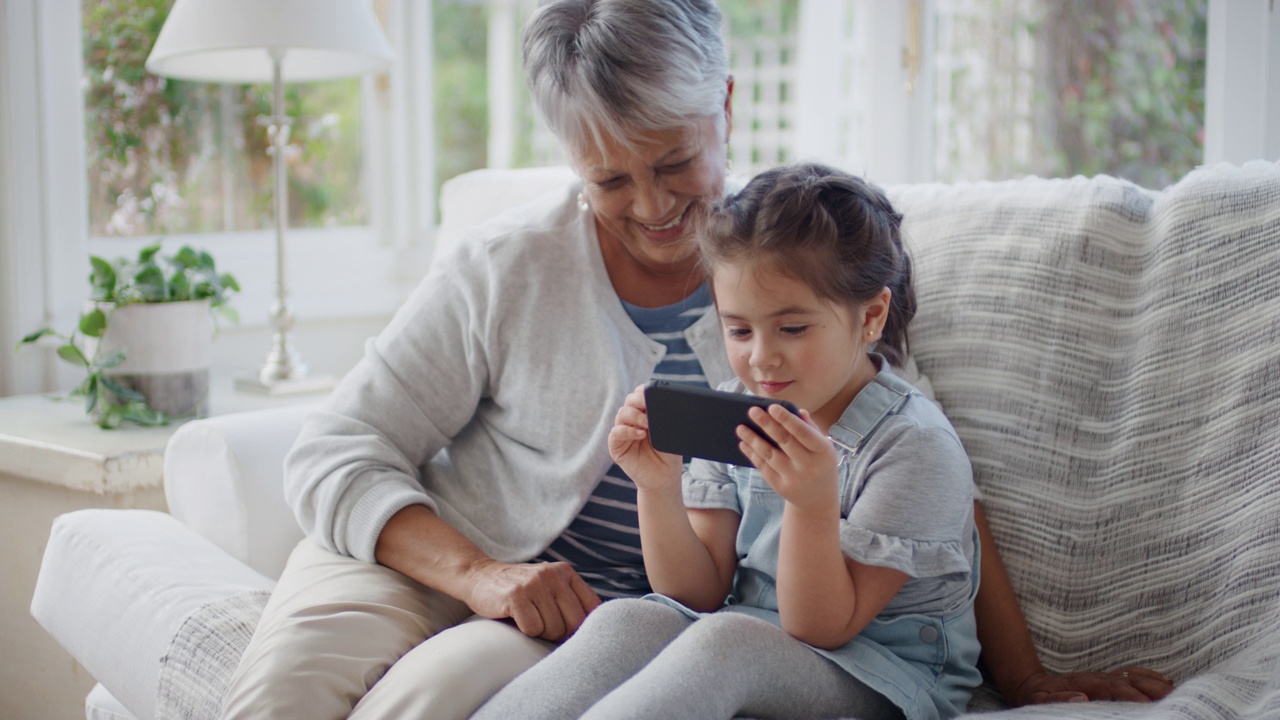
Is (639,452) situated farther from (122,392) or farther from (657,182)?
(122,392)

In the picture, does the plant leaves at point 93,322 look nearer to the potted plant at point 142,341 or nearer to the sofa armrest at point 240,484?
the potted plant at point 142,341

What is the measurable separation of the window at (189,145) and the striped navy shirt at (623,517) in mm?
1445

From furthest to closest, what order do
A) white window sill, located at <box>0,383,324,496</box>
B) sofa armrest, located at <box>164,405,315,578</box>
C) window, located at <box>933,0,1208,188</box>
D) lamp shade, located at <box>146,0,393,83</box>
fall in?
window, located at <box>933,0,1208,188</box>
lamp shade, located at <box>146,0,393,83</box>
white window sill, located at <box>0,383,324,496</box>
sofa armrest, located at <box>164,405,315,578</box>

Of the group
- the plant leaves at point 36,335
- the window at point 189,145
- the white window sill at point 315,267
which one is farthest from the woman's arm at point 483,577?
the window at point 189,145

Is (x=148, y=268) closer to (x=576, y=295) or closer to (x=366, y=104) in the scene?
(x=576, y=295)

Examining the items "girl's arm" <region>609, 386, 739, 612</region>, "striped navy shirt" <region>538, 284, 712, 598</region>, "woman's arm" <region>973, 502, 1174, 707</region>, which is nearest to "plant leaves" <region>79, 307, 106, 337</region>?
"striped navy shirt" <region>538, 284, 712, 598</region>

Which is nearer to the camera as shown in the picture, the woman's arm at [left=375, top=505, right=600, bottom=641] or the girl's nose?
the girl's nose

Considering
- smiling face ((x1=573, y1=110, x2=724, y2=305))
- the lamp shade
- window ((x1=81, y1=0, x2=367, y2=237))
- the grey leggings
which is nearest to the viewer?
the grey leggings

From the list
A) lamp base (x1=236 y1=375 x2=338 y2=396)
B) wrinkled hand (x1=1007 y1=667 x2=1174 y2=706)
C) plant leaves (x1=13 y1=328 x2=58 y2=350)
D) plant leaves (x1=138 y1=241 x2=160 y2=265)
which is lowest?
wrinkled hand (x1=1007 y1=667 x2=1174 y2=706)

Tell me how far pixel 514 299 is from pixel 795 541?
545 mm

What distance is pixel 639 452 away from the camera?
116cm

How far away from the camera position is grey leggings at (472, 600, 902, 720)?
3.20 feet

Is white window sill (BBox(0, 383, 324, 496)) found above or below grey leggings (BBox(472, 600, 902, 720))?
above

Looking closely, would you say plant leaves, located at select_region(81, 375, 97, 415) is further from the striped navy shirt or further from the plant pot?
the striped navy shirt
